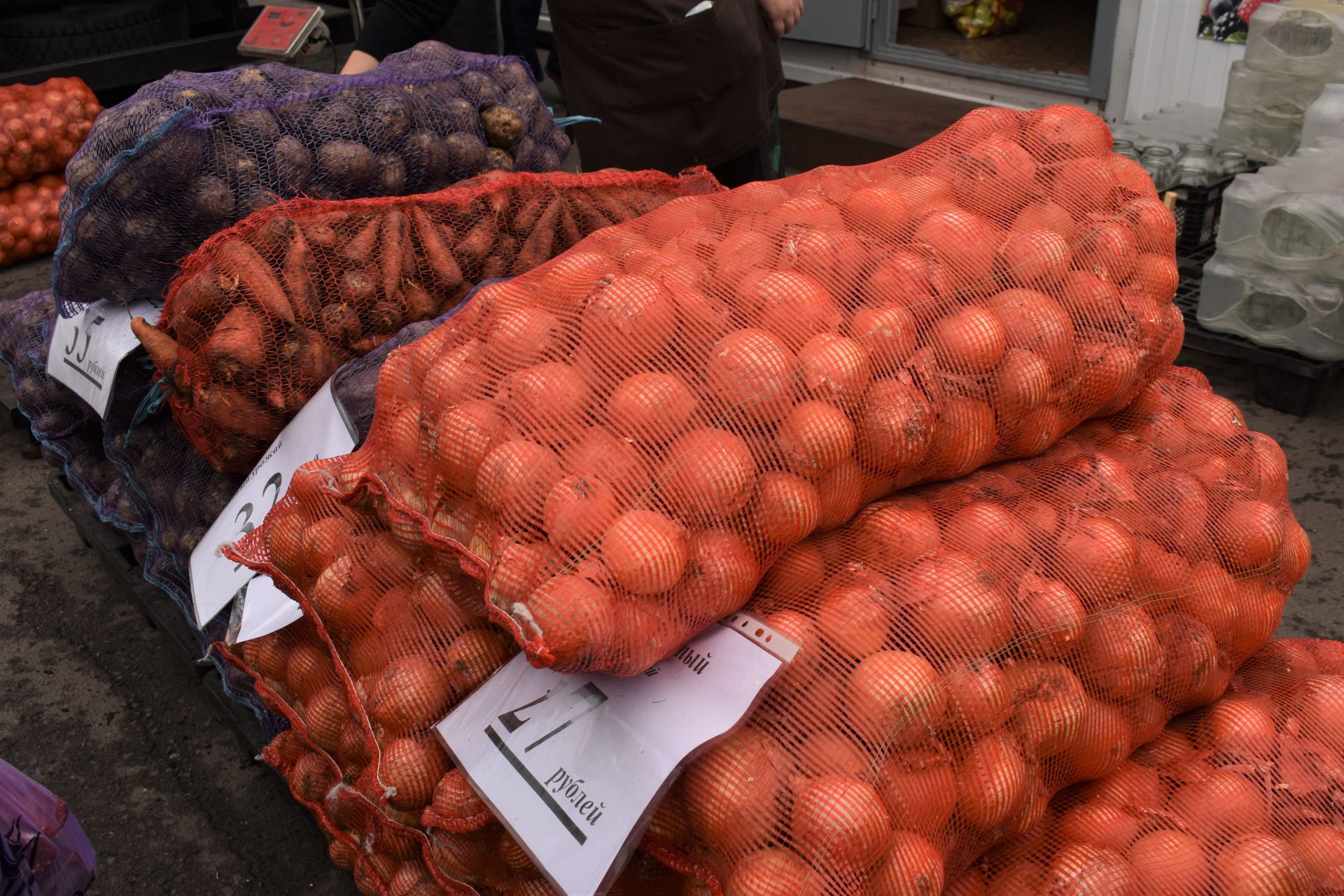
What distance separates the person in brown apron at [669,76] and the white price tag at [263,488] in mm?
1432

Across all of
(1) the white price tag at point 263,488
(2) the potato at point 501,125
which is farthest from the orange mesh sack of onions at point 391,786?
(2) the potato at point 501,125

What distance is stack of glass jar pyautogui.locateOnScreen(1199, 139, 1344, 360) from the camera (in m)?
3.06

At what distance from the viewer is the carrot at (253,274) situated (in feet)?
5.38

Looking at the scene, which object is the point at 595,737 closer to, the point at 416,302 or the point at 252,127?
the point at 416,302

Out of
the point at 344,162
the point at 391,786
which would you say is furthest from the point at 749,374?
the point at 344,162

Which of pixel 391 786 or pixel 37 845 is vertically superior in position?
pixel 391 786

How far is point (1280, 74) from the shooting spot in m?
3.88

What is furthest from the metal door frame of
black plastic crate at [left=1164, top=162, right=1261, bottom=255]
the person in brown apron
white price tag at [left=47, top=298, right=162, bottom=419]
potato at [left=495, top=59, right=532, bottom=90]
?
white price tag at [left=47, top=298, right=162, bottom=419]

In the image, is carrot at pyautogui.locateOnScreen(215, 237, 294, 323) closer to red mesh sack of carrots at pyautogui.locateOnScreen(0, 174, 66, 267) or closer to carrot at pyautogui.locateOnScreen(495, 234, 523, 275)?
carrot at pyautogui.locateOnScreen(495, 234, 523, 275)

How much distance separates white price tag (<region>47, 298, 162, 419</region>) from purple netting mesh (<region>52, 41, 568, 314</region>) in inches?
1.6

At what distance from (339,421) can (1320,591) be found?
7.34 feet

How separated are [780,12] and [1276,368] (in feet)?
6.23

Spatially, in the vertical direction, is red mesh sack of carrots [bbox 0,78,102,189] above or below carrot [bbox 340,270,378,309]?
below

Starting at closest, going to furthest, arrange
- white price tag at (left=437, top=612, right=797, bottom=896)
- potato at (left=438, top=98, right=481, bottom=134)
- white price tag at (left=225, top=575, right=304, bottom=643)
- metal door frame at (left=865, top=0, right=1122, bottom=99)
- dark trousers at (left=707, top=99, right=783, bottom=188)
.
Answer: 1. white price tag at (left=437, top=612, right=797, bottom=896)
2. white price tag at (left=225, top=575, right=304, bottom=643)
3. potato at (left=438, top=98, right=481, bottom=134)
4. dark trousers at (left=707, top=99, right=783, bottom=188)
5. metal door frame at (left=865, top=0, right=1122, bottom=99)
